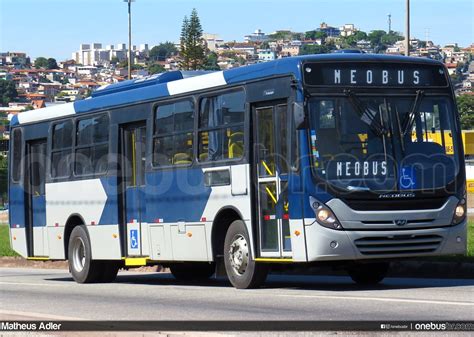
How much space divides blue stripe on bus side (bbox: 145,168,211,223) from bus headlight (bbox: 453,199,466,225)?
12.3 feet

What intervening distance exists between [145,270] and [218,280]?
6.21 metres

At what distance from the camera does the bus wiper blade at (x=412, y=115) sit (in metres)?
17.1

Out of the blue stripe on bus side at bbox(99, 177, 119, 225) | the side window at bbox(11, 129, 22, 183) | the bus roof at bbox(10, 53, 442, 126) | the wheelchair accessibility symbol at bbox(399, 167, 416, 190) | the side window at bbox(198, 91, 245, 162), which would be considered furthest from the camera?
the side window at bbox(11, 129, 22, 183)

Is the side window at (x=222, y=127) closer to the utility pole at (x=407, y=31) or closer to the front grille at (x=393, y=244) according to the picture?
the front grille at (x=393, y=244)

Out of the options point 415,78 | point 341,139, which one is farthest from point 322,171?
point 415,78

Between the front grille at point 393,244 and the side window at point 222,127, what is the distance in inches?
92.6

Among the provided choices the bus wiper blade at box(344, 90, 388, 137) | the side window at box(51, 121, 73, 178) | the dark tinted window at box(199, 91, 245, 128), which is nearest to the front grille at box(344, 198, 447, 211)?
the bus wiper blade at box(344, 90, 388, 137)

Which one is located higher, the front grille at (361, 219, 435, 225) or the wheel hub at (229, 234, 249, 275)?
the front grille at (361, 219, 435, 225)

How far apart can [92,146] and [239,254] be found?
5.81 m

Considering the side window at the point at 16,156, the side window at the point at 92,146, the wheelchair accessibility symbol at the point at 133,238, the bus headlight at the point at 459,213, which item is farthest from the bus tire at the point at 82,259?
the bus headlight at the point at 459,213

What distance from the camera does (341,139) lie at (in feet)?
54.9

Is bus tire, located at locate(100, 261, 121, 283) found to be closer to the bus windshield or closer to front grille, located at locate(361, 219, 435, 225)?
the bus windshield

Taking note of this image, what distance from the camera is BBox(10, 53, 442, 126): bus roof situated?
1722 centimetres

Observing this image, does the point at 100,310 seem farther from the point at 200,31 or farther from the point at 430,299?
the point at 200,31
